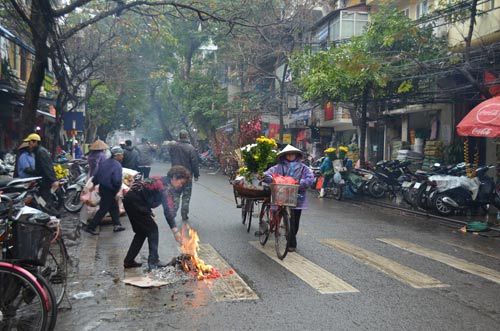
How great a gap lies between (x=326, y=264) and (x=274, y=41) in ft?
73.9

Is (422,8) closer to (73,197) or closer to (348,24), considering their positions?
(348,24)

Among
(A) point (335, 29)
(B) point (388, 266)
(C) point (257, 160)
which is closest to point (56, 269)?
(B) point (388, 266)

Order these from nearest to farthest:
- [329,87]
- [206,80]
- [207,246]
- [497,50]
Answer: [207,246] → [497,50] → [329,87] → [206,80]

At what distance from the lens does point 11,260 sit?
436 cm

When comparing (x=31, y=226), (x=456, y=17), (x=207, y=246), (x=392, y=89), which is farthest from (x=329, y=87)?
(x=31, y=226)

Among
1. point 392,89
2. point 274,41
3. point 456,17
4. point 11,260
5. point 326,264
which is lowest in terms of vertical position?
point 326,264

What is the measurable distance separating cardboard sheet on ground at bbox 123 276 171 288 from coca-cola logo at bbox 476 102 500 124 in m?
9.23

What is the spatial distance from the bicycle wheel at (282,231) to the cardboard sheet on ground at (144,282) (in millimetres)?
2183

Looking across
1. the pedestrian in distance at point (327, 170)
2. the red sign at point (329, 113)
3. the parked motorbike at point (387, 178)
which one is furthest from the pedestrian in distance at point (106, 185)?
the red sign at point (329, 113)

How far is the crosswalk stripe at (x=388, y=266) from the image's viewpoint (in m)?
6.79

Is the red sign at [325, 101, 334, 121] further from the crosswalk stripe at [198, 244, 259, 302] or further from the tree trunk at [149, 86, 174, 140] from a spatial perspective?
the tree trunk at [149, 86, 174, 140]

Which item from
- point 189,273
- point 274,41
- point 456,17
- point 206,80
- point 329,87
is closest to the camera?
point 189,273

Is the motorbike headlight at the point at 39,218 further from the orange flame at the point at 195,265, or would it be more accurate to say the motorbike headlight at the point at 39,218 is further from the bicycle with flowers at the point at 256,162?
the bicycle with flowers at the point at 256,162

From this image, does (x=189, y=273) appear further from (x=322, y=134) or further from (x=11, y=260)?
(x=322, y=134)
